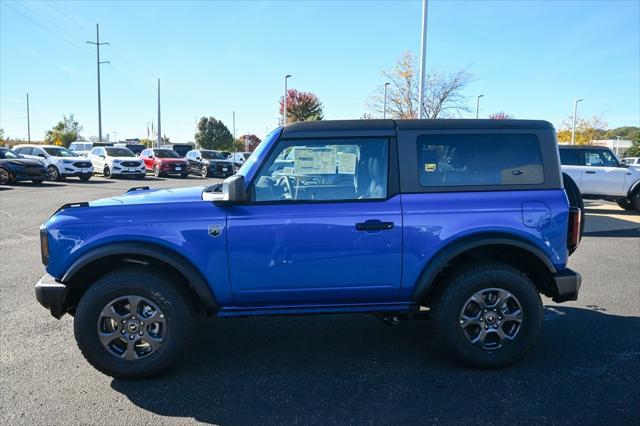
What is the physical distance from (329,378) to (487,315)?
1.31 meters

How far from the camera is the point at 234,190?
10.9 feet

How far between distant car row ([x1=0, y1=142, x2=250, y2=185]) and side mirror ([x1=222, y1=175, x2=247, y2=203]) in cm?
1991

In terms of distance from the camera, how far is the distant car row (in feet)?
64.2

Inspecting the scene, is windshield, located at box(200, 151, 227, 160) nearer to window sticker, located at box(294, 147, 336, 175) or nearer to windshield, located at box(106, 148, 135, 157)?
windshield, located at box(106, 148, 135, 157)

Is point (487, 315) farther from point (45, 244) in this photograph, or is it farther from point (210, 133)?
point (210, 133)

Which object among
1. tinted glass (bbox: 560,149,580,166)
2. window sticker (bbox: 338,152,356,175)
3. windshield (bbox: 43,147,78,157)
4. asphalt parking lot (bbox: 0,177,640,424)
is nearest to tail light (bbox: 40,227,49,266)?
asphalt parking lot (bbox: 0,177,640,424)

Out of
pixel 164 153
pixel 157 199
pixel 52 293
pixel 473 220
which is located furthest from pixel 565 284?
pixel 164 153

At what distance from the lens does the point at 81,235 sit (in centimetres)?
338

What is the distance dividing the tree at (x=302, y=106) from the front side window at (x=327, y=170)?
3753cm

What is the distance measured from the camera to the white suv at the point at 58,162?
72.4 ft

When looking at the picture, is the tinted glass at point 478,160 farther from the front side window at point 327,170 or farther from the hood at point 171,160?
the hood at point 171,160

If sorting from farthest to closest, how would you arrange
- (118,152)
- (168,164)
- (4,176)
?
(168,164), (118,152), (4,176)

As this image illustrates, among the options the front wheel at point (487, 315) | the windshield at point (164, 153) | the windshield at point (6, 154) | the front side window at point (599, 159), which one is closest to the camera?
the front wheel at point (487, 315)

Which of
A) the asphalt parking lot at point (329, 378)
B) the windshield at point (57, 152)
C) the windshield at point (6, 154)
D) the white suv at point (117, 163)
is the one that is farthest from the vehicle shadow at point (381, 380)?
the white suv at point (117, 163)
